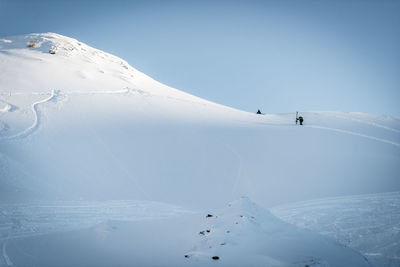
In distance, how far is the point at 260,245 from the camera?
5258 mm

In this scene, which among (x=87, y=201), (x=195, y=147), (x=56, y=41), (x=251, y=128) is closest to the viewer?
(x=87, y=201)

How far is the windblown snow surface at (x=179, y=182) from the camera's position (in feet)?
18.1

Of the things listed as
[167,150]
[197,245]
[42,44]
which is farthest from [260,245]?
[42,44]

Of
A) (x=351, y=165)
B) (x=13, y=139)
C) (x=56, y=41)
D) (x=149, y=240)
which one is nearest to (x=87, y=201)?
(x=149, y=240)

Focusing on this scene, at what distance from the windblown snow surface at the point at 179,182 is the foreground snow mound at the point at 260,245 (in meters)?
0.03

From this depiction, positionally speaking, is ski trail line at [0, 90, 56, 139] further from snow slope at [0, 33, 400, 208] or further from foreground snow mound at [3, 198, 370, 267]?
foreground snow mound at [3, 198, 370, 267]

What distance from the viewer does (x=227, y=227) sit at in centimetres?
581

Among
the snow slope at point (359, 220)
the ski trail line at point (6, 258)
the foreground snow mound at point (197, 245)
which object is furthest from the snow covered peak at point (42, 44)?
the snow slope at point (359, 220)

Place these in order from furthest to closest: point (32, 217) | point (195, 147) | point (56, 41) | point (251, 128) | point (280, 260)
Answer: point (56, 41)
point (251, 128)
point (195, 147)
point (32, 217)
point (280, 260)

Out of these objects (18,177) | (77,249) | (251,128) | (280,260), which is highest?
(251,128)

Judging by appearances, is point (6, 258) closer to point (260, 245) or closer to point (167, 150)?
point (260, 245)

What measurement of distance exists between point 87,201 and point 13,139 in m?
5.74

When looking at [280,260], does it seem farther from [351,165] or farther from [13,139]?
[13,139]

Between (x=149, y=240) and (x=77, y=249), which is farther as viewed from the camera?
(x=149, y=240)
